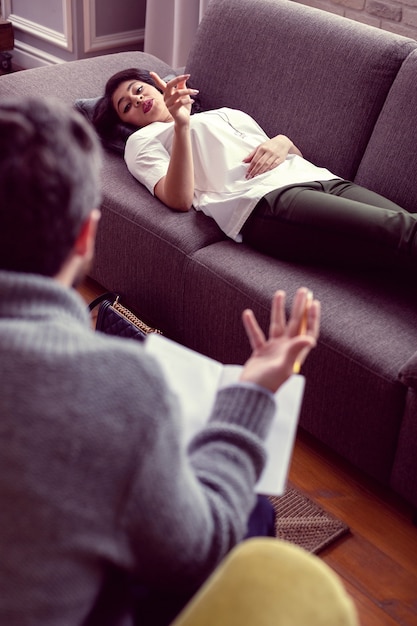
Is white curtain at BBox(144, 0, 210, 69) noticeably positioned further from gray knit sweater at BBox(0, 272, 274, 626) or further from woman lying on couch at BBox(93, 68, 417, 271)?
gray knit sweater at BBox(0, 272, 274, 626)

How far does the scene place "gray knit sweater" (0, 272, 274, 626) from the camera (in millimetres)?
724

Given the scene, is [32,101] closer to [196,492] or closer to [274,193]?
[196,492]

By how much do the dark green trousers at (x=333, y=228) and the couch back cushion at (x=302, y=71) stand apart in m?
0.26

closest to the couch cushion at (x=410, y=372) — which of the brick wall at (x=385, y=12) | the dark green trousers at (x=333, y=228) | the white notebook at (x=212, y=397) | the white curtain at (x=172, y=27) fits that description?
the dark green trousers at (x=333, y=228)

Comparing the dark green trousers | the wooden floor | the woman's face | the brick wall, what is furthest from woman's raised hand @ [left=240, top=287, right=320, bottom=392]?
the brick wall

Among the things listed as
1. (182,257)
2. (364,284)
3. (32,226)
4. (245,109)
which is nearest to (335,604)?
(32,226)

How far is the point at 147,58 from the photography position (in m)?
2.90

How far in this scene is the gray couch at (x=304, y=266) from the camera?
1771mm

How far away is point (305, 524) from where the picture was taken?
5.86ft

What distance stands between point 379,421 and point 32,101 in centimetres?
117

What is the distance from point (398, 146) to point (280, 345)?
127 cm

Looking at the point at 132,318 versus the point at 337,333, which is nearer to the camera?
the point at 337,333

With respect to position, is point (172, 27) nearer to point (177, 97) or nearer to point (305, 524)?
point (177, 97)

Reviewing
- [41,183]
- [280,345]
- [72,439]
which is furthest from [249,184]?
[72,439]
